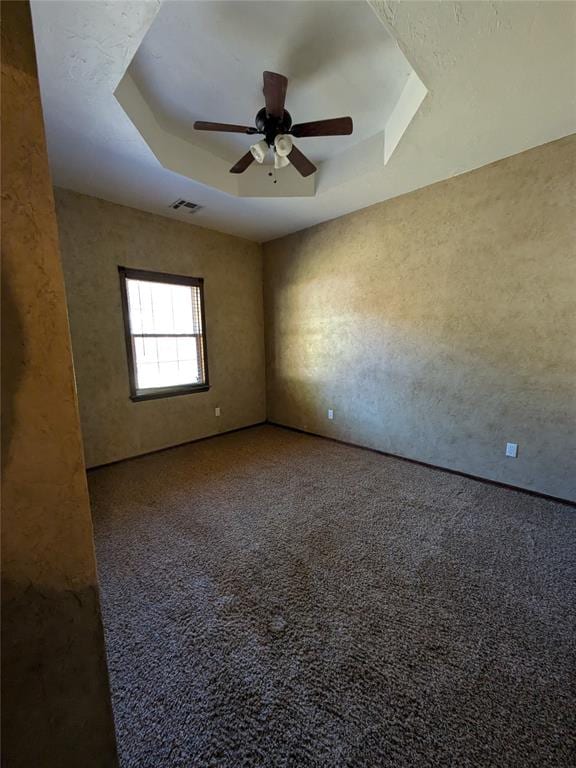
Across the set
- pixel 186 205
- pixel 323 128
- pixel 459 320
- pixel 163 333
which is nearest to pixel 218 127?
pixel 323 128

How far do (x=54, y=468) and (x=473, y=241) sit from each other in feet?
10.8

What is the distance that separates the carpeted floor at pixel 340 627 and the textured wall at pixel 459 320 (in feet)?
1.91

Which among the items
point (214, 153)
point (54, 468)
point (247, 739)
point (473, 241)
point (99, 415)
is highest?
point (214, 153)

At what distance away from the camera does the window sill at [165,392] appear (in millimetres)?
3488

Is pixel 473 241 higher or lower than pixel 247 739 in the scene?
higher

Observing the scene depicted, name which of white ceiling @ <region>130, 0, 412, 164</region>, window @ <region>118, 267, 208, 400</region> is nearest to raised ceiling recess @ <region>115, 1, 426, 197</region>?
white ceiling @ <region>130, 0, 412, 164</region>

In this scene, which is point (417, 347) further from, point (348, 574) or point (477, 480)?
point (348, 574)

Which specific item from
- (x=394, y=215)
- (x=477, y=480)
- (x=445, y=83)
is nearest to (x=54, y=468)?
(x=445, y=83)

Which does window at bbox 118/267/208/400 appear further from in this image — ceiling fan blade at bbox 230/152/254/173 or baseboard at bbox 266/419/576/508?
baseboard at bbox 266/419/576/508

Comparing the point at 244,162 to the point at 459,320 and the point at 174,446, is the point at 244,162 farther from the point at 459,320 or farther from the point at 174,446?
the point at 174,446

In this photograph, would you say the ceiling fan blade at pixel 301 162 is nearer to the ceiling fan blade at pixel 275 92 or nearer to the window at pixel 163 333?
the ceiling fan blade at pixel 275 92

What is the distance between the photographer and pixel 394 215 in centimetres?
313

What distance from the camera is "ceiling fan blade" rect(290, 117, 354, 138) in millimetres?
1895

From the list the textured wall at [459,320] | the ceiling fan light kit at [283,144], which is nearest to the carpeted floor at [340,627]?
the textured wall at [459,320]
